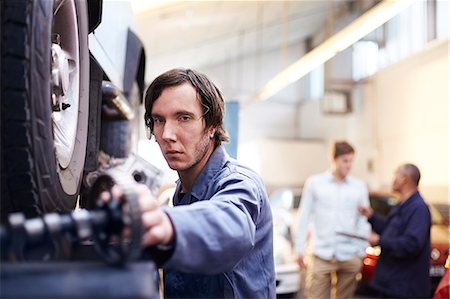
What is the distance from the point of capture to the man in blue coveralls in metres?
1.11

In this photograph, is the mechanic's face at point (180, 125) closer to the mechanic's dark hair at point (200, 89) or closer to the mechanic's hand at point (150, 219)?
the mechanic's dark hair at point (200, 89)

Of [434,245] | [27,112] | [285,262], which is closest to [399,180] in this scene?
[285,262]

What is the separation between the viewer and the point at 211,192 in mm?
1481

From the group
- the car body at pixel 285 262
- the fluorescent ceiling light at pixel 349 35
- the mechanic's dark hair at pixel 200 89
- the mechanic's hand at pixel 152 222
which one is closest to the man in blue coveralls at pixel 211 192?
the mechanic's dark hair at pixel 200 89

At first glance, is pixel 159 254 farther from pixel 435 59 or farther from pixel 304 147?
pixel 304 147

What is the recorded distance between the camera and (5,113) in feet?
3.78

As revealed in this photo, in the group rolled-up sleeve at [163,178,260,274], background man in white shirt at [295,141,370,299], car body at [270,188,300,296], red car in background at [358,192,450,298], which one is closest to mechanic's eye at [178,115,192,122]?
rolled-up sleeve at [163,178,260,274]

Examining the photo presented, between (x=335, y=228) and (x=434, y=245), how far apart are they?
A: 2.17 metres

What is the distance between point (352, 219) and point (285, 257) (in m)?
1.36

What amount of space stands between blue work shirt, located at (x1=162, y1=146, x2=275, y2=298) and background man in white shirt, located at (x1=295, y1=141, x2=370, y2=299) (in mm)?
3130

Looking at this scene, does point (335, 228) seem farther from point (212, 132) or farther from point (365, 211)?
point (212, 132)

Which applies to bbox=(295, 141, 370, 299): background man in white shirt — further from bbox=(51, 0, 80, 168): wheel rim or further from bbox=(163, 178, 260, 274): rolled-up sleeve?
bbox=(163, 178, 260, 274): rolled-up sleeve

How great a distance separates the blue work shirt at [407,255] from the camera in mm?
3891

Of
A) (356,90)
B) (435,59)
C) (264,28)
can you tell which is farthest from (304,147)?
(435,59)
